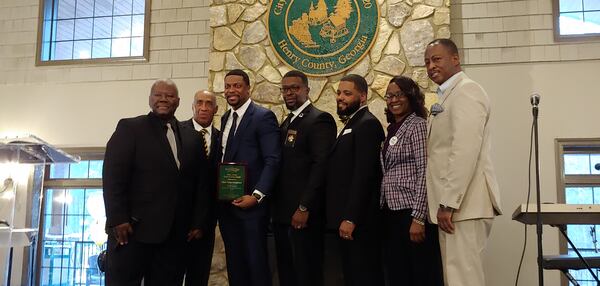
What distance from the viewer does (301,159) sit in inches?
151

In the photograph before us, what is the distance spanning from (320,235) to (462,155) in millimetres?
1239

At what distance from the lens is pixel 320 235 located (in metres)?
3.79

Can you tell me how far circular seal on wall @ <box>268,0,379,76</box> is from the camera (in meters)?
5.40

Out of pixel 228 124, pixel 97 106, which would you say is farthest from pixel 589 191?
pixel 97 106

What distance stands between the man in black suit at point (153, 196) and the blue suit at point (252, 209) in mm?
213

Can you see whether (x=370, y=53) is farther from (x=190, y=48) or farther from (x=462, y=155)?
(x=462, y=155)

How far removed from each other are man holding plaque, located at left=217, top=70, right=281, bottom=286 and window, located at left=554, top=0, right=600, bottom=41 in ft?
11.1

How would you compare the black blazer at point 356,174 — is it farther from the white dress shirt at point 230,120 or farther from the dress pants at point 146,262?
the dress pants at point 146,262

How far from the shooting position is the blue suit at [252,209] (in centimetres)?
377

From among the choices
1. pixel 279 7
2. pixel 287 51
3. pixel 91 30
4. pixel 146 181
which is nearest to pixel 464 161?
pixel 146 181

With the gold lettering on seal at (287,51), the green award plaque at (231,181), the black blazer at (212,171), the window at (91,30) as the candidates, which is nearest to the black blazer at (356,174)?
the green award plaque at (231,181)

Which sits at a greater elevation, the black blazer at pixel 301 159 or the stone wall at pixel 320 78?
the stone wall at pixel 320 78

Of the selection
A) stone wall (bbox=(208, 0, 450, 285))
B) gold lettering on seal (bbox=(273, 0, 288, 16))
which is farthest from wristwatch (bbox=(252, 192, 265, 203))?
gold lettering on seal (bbox=(273, 0, 288, 16))

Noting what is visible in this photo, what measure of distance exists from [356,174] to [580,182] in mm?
3028
